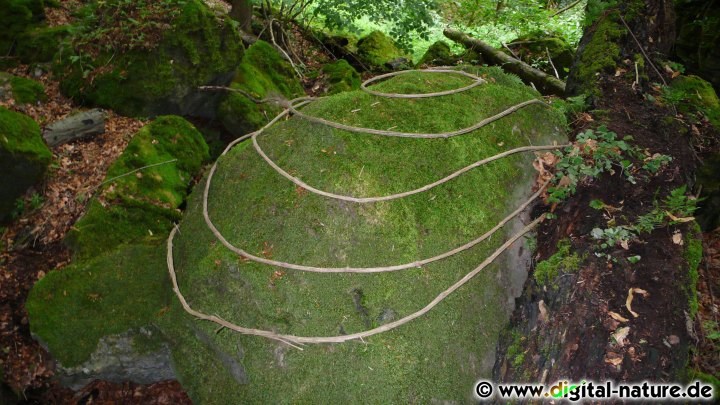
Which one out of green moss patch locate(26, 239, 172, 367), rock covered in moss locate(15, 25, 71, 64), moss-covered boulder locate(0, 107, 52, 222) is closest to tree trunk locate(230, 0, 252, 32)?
rock covered in moss locate(15, 25, 71, 64)

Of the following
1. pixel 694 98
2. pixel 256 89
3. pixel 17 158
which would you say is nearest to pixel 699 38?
pixel 694 98

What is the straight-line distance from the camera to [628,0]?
3.66 metres

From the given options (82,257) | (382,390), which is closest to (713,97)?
(382,390)

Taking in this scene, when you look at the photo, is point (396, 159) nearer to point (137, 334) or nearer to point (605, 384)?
point (605, 384)

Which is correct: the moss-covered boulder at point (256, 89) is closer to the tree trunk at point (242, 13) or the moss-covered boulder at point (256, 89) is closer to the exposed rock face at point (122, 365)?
the tree trunk at point (242, 13)

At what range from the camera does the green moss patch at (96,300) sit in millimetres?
3295

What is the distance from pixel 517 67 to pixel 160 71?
4844 mm

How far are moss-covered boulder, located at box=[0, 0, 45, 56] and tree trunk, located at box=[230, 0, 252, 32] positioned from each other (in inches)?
115

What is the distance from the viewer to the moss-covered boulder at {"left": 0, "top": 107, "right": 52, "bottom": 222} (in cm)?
417

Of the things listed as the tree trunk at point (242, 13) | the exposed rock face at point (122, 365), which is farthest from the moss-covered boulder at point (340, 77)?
the exposed rock face at point (122, 365)

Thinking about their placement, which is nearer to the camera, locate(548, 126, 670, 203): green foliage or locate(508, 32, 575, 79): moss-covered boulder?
locate(548, 126, 670, 203): green foliage

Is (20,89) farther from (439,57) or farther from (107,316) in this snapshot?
(439,57)

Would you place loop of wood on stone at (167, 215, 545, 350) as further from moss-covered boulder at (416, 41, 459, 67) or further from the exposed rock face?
moss-covered boulder at (416, 41, 459, 67)

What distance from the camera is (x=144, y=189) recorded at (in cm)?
441
